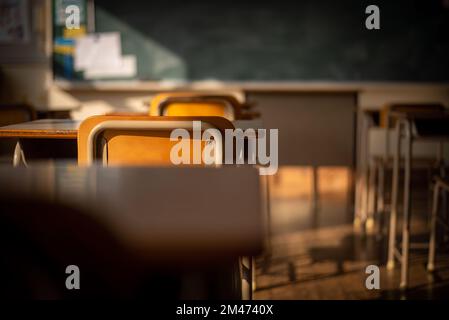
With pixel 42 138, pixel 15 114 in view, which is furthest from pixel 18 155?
pixel 15 114

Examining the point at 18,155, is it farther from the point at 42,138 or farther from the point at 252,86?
the point at 252,86

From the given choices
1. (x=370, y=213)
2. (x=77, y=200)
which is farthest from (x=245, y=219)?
(x=370, y=213)

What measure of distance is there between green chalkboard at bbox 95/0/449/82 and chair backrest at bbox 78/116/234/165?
10.3 feet

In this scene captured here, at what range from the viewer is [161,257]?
2.12 feet

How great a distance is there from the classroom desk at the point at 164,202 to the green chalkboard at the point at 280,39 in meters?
3.86

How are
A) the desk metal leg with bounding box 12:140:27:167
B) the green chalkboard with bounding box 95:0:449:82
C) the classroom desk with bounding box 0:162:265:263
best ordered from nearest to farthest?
the classroom desk with bounding box 0:162:265:263
the desk metal leg with bounding box 12:140:27:167
the green chalkboard with bounding box 95:0:449:82

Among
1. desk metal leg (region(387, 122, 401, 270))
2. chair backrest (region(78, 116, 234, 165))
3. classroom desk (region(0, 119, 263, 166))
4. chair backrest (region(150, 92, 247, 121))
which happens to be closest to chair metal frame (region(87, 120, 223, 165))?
chair backrest (region(78, 116, 234, 165))

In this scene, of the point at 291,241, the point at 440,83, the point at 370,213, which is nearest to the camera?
the point at 291,241

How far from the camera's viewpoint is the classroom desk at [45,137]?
66.7 inches

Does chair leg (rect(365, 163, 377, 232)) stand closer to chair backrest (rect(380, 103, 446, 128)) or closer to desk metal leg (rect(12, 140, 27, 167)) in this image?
chair backrest (rect(380, 103, 446, 128))

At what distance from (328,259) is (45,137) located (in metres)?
1.84

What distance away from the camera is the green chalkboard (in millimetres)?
4344
